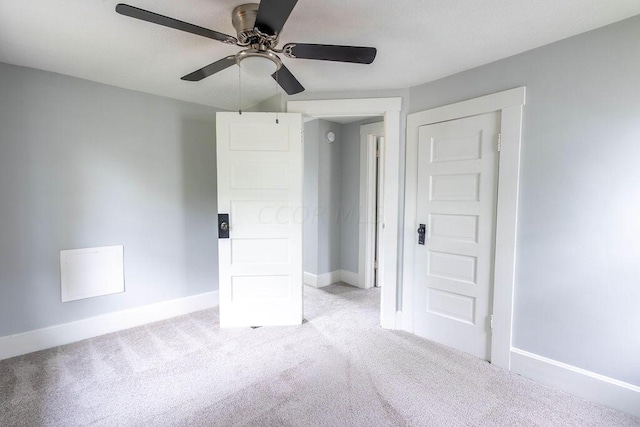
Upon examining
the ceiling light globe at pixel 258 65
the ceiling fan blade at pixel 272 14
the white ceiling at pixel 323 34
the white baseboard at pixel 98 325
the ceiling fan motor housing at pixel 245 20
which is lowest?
the white baseboard at pixel 98 325

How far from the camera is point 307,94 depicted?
271cm

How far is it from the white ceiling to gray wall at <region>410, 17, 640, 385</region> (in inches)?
7.3

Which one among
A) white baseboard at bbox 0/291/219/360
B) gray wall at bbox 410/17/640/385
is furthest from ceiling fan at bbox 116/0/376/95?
white baseboard at bbox 0/291/219/360

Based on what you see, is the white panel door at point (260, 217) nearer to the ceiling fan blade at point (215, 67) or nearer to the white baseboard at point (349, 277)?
the ceiling fan blade at point (215, 67)

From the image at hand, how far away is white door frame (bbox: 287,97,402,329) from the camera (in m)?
2.62

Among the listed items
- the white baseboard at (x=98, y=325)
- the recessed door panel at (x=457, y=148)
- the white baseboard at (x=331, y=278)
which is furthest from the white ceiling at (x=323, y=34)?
the white baseboard at (x=331, y=278)

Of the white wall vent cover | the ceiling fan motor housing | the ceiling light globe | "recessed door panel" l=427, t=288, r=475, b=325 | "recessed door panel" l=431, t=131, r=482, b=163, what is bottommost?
"recessed door panel" l=427, t=288, r=475, b=325

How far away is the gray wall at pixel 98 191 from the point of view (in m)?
2.21

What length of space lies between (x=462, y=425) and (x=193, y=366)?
1.76 meters

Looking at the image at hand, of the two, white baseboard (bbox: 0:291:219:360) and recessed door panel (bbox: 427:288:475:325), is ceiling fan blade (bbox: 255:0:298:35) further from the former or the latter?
white baseboard (bbox: 0:291:219:360)

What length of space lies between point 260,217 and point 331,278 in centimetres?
182

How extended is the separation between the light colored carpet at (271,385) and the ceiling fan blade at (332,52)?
198 cm

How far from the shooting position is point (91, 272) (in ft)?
8.27

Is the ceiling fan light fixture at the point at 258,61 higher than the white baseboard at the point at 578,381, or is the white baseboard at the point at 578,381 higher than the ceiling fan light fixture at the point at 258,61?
the ceiling fan light fixture at the point at 258,61
